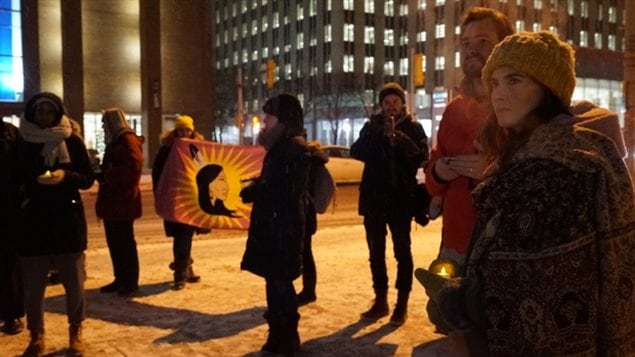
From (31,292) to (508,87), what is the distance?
13.6 ft

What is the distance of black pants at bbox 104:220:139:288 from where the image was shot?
7066mm

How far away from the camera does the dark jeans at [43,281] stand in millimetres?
4949

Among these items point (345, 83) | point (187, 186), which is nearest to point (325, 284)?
point (187, 186)

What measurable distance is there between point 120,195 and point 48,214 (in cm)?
219

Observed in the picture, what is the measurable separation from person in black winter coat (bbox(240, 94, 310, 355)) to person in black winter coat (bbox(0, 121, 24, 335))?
1994 mm

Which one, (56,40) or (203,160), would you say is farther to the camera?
(56,40)

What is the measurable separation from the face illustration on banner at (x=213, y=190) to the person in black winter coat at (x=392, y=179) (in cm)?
229

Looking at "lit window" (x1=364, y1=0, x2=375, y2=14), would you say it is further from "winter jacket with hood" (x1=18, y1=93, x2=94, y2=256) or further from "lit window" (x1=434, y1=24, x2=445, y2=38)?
"winter jacket with hood" (x1=18, y1=93, x2=94, y2=256)

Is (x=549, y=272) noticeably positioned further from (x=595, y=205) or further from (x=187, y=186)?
(x=187, y=186)

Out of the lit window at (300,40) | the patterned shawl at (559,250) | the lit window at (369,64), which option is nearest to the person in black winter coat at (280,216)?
the patterned shawl at (559,250)

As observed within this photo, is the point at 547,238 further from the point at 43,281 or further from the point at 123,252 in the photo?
the point at 123,252

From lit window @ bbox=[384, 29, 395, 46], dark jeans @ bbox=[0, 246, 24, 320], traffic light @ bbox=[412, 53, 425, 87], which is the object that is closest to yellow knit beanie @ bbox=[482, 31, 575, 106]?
dark jeans @ bbox=[0, 246, 24, 320]

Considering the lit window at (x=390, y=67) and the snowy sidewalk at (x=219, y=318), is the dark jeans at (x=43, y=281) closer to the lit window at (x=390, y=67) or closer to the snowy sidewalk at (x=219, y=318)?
the snowy sidewalk at (x=219, y=318)

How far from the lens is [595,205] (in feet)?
5.83
